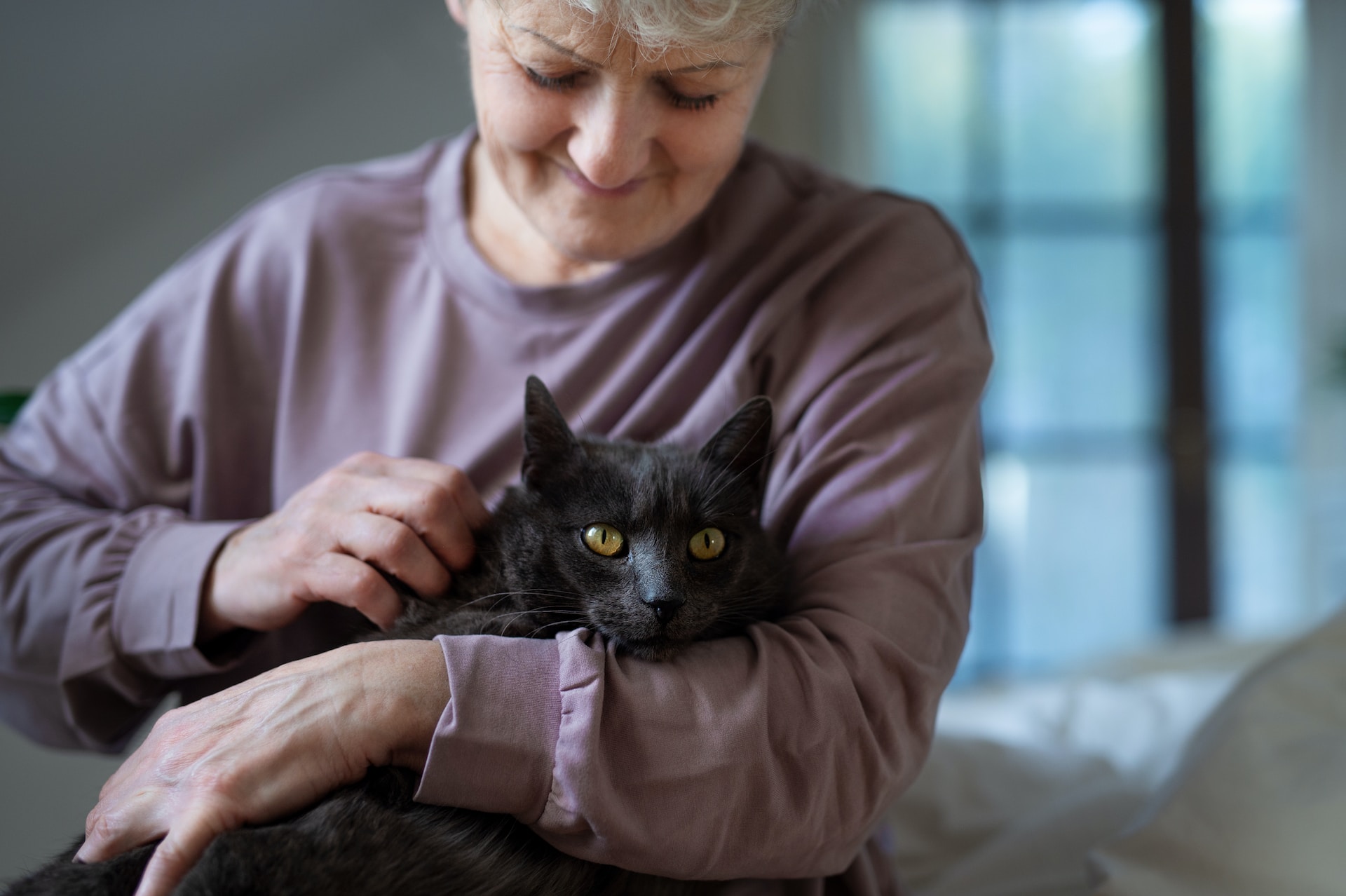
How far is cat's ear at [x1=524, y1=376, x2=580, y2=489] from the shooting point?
0.89m

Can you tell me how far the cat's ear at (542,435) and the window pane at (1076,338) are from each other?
11.1ft

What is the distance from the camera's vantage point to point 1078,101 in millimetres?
3971

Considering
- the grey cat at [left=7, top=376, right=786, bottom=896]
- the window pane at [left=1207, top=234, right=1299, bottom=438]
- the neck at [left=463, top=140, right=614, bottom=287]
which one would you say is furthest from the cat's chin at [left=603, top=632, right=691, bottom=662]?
the window pane at [left=1207, top=234, right=1299, bottom=438]

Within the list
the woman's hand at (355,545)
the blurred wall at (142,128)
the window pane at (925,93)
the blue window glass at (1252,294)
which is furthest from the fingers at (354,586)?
the blue window glass at (1252,294)

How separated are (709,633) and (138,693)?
58cm

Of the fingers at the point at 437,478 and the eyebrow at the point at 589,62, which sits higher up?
the eyebrow at the point at 589,62

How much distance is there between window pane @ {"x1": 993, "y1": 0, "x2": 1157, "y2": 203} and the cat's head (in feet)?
11.5

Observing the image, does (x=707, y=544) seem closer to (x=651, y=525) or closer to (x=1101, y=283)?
(x=651, y=525)

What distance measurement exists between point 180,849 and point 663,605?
378mm

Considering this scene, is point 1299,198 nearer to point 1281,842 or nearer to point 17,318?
point 1281,842

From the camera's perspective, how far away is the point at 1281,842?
100cm

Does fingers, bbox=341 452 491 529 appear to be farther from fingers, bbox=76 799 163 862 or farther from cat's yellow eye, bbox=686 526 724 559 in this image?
fingers, bbox=76 799 163 862

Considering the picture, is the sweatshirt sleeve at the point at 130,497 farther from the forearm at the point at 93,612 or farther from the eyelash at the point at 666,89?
the eyelash at the point at 666,89

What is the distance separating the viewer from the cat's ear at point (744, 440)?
91cm
